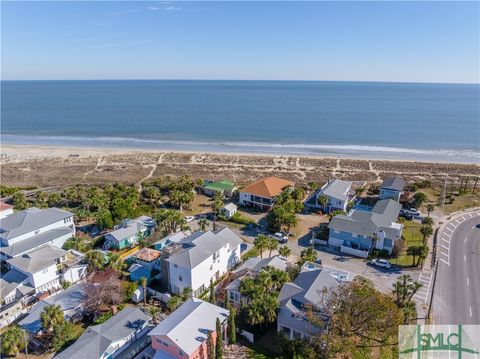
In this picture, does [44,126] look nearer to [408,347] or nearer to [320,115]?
[320,115]

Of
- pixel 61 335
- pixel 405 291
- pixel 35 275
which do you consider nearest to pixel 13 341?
pixel 61 335

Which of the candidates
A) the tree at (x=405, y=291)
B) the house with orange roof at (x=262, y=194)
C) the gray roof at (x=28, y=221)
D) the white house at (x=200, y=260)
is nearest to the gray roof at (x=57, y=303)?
the white house at (x=200, y=260)

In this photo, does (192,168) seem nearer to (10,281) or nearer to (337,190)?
(337,190)

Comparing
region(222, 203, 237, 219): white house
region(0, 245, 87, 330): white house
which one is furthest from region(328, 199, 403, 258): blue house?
region(0, 245, 87, 330): white house

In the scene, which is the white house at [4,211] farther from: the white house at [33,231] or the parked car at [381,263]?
the parked car at [381,263]

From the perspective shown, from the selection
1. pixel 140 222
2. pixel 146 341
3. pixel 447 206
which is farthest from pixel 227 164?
pixel 146 341

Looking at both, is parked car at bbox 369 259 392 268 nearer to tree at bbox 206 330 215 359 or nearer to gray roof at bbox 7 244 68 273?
tree at bbox 206 330 215 359
